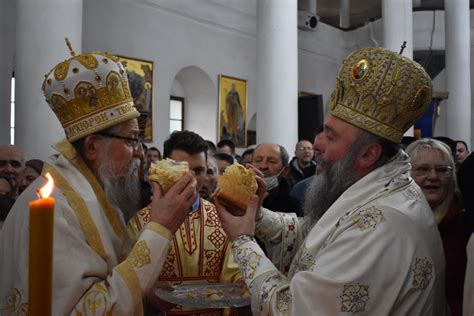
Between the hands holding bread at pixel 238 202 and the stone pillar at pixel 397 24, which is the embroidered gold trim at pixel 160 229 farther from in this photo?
the stone pillar at pixel 397 24

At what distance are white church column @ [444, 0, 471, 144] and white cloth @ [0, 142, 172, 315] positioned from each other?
41.1ft

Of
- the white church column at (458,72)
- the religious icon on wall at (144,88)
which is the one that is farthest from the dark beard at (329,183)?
the white church column at (458,72)

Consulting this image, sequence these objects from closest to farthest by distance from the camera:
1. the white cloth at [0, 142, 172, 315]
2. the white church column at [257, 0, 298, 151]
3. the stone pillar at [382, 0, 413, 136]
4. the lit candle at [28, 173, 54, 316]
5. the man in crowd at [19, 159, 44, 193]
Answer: the lit candle at [28, 173, 54, 316] → the white cloth at [0, 142, 172, 315] → the man in crowd at [19, 159, 44, 193] → the white church column at [257, 0, 298, 151] → the stone pillar at [382, 0, 413, 136]

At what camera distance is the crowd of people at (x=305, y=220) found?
5.53 feet

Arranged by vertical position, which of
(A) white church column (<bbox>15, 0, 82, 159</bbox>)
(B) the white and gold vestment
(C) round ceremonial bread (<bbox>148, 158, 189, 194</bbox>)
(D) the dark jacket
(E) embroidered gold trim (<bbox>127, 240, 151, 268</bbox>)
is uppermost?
(A) white church column (<bbox>15, 0, 82, 159</bbox>)

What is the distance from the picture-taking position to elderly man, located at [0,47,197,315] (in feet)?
5.93

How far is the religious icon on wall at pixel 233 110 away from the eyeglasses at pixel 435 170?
9055mm

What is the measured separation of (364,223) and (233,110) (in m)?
10.9

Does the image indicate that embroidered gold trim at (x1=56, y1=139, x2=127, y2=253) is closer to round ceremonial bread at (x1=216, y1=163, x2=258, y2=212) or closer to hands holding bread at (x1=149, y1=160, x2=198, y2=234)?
hands holding bread at (x1=149, y1=160, x2=198, y2=234)

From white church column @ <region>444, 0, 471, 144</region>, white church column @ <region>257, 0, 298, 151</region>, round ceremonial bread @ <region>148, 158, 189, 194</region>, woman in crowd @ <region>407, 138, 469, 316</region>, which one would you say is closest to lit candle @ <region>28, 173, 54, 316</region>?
round ceremonial bread @ <region>148, 158, 189, 194</region>

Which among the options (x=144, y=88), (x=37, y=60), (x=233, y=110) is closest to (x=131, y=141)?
(x=37, y=60)

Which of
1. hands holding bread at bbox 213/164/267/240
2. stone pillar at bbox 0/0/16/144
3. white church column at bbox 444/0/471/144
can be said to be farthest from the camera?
white church column at bbox 444/0/471/144

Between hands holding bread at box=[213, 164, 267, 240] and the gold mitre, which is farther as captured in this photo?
hands holding bread at box=[213, 164, 267, 240]

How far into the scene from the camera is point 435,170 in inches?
120
